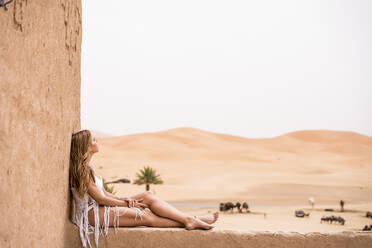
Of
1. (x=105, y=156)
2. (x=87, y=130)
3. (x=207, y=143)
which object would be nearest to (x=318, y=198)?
(x=87, y=130)

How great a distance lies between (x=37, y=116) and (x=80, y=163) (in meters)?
0.88

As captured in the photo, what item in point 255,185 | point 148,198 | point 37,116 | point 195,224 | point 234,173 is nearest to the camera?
point 37,116

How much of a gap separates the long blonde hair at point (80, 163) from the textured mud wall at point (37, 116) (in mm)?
93

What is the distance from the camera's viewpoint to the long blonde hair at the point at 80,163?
11.6 feet

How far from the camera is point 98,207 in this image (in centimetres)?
363

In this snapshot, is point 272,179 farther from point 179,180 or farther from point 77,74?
point 77,74

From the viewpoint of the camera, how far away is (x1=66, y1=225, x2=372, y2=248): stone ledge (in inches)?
142

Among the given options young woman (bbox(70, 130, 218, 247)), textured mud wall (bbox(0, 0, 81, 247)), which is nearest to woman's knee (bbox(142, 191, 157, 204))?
young woman (bbox(70, 130, 218, 247))

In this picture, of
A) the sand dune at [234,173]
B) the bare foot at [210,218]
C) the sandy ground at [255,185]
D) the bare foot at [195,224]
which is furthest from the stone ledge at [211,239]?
the sand dune at [234,173]

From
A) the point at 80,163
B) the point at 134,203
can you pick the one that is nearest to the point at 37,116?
the point at 80,163

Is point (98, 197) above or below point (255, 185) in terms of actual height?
above

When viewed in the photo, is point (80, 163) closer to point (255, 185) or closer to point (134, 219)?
point (134, 219)

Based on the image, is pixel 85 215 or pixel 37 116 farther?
pixel 85 215

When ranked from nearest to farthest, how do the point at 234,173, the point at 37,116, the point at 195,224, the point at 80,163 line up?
the point at 37,116, the point at 80,163, the point at 195,224, the point at 234,173
